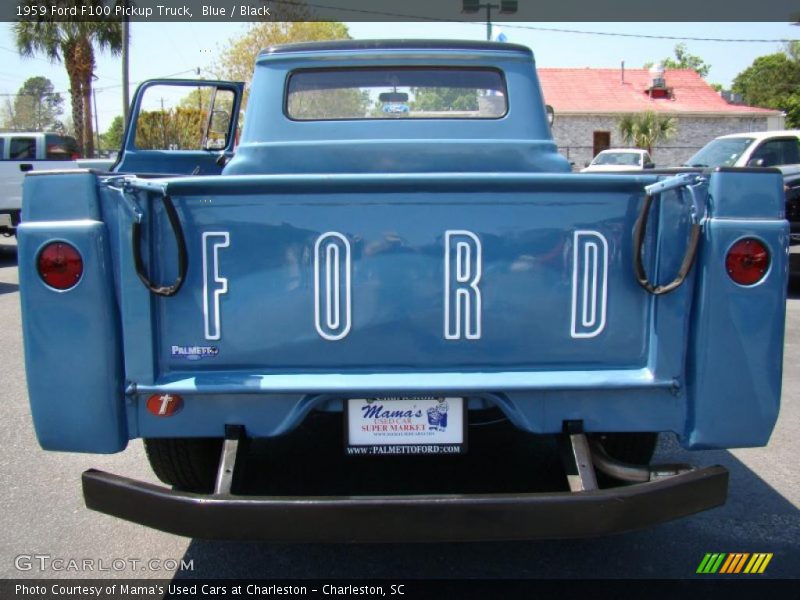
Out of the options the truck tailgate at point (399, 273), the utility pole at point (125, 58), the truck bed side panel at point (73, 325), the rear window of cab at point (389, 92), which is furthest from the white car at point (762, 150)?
the utility pole at point (125, 58)

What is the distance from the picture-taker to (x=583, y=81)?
40531 mm

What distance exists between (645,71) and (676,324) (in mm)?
43404

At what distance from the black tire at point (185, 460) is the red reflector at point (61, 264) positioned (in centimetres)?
82

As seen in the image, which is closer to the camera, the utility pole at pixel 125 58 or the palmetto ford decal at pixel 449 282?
the palmetto ford decal at pixel 449 282

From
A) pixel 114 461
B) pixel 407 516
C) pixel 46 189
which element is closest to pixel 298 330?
pixel 407 516

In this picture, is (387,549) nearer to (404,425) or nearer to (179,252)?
(404,425)

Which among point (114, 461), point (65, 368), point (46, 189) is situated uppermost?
point (46, 189)

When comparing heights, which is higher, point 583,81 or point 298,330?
point 583,81

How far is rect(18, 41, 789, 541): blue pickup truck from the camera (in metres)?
2.55

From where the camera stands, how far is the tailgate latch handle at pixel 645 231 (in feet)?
8.29

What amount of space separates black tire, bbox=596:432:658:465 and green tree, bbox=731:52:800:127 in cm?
5184

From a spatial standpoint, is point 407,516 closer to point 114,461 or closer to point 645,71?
point 114,461

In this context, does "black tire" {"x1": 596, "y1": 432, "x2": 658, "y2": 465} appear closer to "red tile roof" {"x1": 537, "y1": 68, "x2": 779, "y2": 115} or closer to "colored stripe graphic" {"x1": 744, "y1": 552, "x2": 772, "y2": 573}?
"colored stripe graphic" {"x1": 744, "y1": 552, "x2": 772, "y2": 573}

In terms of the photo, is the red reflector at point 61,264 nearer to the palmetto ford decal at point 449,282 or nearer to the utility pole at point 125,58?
the palmetto ford decal at point 449,282
